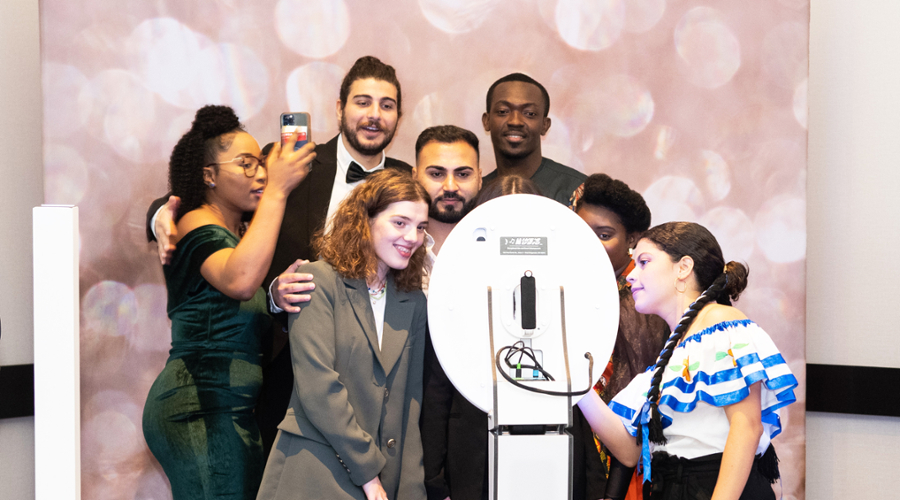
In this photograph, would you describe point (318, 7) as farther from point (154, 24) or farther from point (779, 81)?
point (779, 81)

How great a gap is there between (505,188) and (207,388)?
4.66 ft

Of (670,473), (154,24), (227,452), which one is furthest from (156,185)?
(670,473)

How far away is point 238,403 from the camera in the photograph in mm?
2400

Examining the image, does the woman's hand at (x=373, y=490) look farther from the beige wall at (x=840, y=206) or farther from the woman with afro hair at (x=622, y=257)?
the beige wall at (x=840, y=206)

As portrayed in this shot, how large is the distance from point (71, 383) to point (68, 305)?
117 mm

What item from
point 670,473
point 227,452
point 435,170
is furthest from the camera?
point 435,170

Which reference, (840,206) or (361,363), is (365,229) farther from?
(840,206)

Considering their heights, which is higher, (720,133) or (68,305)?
(720,133)

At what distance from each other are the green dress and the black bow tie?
0.52m

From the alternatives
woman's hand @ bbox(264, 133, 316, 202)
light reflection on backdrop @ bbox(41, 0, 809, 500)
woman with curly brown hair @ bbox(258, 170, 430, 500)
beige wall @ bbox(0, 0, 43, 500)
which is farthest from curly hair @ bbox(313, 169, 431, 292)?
beige wall @ bbox(0, 0, 43, 500)

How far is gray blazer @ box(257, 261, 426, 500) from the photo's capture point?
5.96ft

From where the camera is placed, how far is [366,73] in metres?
2.55

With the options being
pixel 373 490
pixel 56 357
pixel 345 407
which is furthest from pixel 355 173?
pixel 56 357

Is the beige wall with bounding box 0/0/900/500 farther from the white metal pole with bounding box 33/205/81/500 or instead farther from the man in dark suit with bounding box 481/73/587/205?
the white metal pole with bounding box 33/205/81/500
